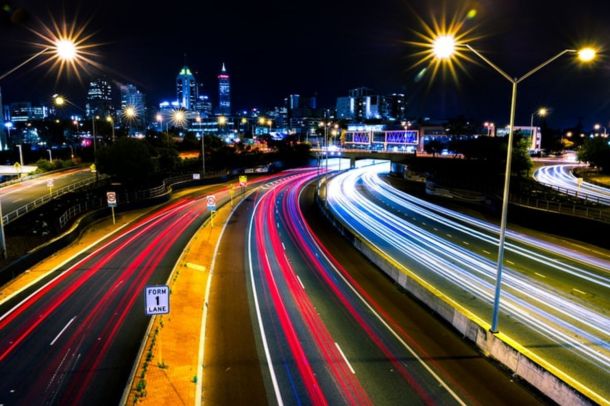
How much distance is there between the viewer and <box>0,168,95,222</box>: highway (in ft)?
132

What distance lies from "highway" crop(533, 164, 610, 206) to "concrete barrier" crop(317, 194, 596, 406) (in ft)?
93.6

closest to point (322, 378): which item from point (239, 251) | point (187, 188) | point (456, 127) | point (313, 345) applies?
point (313, 345)

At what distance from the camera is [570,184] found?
55906 millimetres

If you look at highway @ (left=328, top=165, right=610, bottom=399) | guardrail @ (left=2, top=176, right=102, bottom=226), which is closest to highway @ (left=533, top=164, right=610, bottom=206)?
highway @ (left=328, top=165, right=610, bottom=399)

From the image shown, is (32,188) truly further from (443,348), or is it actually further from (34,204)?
(443,348)

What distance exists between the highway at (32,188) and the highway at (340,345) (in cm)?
2369

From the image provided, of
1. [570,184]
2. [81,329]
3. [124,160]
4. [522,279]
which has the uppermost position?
[124,160]

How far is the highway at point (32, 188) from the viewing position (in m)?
40.2

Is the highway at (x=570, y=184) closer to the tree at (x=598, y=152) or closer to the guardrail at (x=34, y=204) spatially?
the tree at (x=598, y=152)

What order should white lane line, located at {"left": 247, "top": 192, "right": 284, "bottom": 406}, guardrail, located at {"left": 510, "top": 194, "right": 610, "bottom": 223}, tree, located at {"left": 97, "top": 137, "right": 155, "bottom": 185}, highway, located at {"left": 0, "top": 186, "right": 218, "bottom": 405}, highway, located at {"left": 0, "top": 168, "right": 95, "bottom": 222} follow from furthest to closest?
tree, located at {"left": 97, "top": 137, "right": 155, "bottom": 185}
highway, located at {"left": 0, "top": 168, "right": 95, "bottom": 222}
guardrail, located at {"left": 510, "top": 194, "right": 610, "bottom": 223}
highway, located at {"left": 0, "top": 186, "right": 218, "bottom": 405}
white lane line, located at {"left": 247, "top": 192, "right": 284, "bottom": 406}

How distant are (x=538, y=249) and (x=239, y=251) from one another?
812 inches

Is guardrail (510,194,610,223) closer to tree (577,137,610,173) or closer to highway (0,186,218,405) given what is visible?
tree (577,137,610,173)

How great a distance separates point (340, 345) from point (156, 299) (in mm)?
6591

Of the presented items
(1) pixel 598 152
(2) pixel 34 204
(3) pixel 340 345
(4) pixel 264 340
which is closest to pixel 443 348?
(3) pixel 340 345
